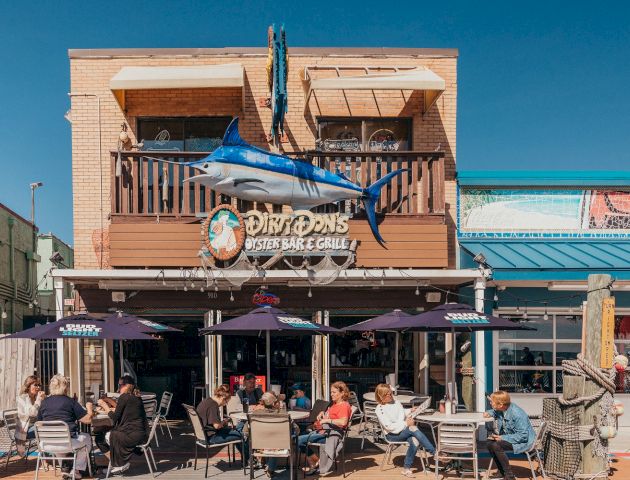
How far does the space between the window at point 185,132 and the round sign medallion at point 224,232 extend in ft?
8.08

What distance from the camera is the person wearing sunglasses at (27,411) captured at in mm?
9828

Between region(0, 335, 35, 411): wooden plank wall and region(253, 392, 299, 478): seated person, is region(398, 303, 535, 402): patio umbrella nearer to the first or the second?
region(253, 392, 299, 478): seated person

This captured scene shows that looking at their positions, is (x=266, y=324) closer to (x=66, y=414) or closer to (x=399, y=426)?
(x=399, y=426)

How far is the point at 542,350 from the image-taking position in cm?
1375

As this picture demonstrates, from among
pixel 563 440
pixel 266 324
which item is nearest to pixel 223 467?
pixel 266 324

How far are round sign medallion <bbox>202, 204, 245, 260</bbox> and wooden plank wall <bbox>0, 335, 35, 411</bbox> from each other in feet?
15.3

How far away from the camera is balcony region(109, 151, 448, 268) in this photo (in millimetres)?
12500

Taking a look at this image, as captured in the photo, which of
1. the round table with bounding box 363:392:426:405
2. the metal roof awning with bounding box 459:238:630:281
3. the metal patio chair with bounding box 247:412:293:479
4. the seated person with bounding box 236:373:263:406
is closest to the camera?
the metal patio chair with bounding box 247:412:293:479

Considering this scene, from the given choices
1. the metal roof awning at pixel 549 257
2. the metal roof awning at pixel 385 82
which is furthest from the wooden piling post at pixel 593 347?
the metal roof awning at pixel 385 82

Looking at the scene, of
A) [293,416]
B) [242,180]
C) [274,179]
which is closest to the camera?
[293,416]

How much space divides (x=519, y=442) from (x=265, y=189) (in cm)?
641

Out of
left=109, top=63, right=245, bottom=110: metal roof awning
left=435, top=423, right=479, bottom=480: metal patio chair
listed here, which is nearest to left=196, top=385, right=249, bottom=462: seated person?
left=435, top=423, right=479, bottom=480: metal patio chair

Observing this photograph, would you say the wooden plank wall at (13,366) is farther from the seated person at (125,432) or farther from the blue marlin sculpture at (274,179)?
the seated person at (125,432)

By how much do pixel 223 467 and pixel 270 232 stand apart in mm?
4308
